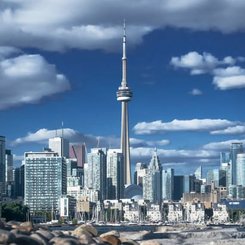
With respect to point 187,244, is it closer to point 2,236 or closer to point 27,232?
point 27,232

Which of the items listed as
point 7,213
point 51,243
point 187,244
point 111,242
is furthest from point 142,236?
point 7,213

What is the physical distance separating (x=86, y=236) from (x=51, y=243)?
2891 mm

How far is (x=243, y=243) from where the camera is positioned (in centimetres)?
4256

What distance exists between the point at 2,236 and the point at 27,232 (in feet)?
12.7

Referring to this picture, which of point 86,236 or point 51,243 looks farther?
point 86,236

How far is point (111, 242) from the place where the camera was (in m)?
30.5

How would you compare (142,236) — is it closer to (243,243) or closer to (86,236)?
(243,243)

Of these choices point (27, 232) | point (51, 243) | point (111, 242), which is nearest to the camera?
point (51, 243)

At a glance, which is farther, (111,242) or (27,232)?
(111,242)

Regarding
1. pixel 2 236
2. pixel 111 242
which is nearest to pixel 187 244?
pixel 111 242

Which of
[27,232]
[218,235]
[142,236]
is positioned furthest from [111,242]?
[218,235]

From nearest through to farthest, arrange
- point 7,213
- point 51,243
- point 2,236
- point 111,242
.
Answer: point 2,236, point 51,243, point 111,242, point 7,213

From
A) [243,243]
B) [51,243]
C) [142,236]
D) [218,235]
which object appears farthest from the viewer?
[218,235]

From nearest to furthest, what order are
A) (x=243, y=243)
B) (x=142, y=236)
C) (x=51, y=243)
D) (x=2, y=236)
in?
(x=2, y=236) → (x=51, y=243) → (x=243, y=243) → (x=142, y=236)
